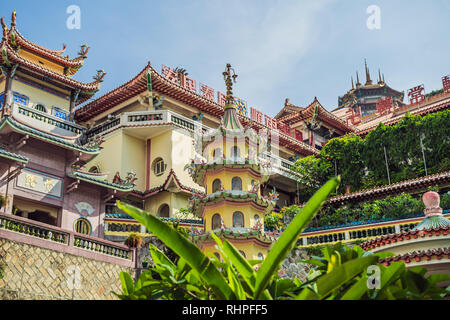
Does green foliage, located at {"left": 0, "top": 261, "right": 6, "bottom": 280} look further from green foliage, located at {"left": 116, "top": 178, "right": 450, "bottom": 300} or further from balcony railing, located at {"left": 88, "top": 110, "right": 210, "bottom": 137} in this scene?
balcony railing, located at {"left": 88, "top": 110, "right": 210, "bottom": 137}

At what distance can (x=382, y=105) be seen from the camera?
48.1 meters

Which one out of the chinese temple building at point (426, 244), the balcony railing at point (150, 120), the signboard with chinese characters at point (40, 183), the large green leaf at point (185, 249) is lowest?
the large green leaf at point (185, 249)

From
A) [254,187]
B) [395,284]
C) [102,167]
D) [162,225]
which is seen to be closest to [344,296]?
[395,284]

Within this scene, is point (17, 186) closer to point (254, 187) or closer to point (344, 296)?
point (254, 187)

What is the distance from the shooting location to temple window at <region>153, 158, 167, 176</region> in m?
30.1

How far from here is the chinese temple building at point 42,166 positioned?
2077 cm

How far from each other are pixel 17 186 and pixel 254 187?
928 centimetres

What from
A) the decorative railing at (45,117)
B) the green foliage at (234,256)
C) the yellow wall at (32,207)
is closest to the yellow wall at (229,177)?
the yellow wall at (32,207)

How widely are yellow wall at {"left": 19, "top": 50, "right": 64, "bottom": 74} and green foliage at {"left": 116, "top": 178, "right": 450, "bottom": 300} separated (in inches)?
1043

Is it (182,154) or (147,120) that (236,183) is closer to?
(182,154)

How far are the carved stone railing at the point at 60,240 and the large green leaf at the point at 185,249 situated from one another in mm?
12165

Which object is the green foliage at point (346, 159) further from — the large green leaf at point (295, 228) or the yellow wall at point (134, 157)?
the large green leaf at point (295, 228)

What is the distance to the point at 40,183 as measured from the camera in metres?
21.6

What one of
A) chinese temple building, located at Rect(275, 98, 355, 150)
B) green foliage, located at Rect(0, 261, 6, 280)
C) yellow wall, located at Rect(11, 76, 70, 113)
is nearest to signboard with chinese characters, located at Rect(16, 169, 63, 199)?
green foliage, located at Rect(0, 261, 6, 280)
